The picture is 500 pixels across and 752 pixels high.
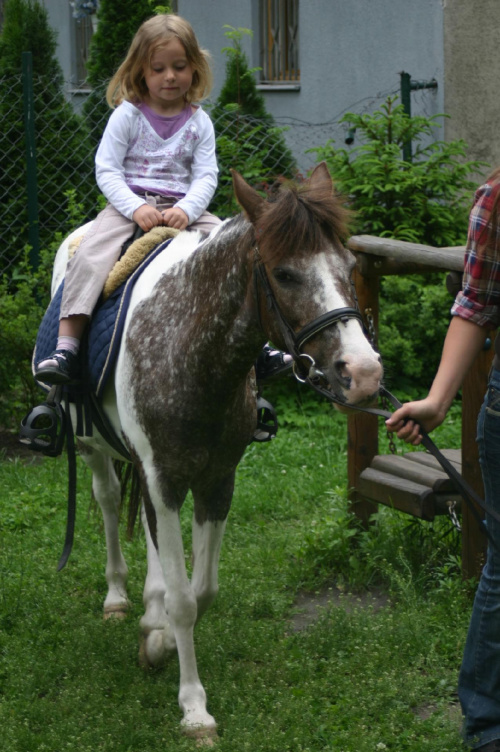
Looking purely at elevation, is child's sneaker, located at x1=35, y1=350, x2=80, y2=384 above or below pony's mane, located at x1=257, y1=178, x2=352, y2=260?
below

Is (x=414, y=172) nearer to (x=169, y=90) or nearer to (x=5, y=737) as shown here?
(x=169, y=90)

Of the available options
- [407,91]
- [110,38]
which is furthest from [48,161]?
[407,91]

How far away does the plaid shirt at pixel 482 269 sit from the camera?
283cm

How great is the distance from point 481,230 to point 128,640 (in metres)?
2.48

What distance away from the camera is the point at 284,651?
4.17 meters

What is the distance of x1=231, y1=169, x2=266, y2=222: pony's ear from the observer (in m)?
3.04

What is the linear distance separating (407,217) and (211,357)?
5156mm

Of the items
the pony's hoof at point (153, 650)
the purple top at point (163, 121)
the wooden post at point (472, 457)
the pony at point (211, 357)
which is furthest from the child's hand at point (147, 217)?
the pony's hoof at point (153, 650)

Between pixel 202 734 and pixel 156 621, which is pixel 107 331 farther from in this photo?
pixel 202 734

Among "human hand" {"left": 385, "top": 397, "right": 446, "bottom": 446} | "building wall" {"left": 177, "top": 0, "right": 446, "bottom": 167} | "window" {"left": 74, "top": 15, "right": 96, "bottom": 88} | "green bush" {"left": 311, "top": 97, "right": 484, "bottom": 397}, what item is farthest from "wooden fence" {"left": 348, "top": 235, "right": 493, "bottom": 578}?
"window" {"left": 74, "top": 15, "right": 96, "bottom": 88}

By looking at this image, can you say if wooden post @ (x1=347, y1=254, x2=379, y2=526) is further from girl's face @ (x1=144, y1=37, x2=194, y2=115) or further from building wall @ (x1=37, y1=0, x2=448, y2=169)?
building wall @ (x1=37, y1=0, x2=448, y2=169)

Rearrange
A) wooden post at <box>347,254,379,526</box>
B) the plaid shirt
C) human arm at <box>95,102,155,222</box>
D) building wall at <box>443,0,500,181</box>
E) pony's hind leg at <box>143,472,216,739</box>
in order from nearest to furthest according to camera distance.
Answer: the plaid shirt
pony's hind leg at <box>143,472,216,739</box>
human arm at <box>95,102,155,222</box>
wooden post at <box>347,254,379,526</box>
building wall at <box>443,0,500,181</box>

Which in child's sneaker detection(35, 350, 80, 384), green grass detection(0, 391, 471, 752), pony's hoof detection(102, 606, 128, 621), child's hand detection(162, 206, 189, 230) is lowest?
pony's hoof detection(102, 606, 128, 621)

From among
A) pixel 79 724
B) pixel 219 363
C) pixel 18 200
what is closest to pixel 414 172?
pixel 18 200
